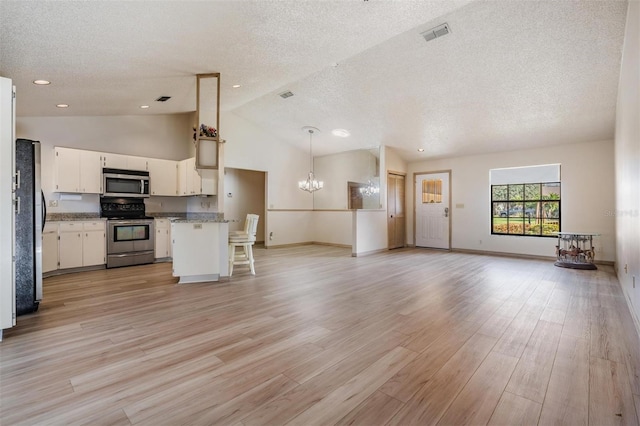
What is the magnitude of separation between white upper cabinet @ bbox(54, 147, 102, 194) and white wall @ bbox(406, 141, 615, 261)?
730 centimetres

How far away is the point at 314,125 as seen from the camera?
717 centimetres

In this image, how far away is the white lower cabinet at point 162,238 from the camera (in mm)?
5836

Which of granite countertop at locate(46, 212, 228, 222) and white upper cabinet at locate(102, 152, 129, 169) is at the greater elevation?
white upper cabinet at locate(102, 152, 129, 169)

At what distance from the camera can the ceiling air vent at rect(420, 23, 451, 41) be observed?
11.7 ft

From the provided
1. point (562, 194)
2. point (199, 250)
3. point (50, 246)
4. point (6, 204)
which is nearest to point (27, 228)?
point (6, 204)

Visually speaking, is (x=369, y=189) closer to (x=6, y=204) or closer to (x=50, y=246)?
(x=50, y=246)

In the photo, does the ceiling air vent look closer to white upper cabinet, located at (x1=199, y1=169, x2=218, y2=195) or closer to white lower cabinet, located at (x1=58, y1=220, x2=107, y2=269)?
white upper cabinet, located at (x1=199, y1=169, x2=218, y2=195)

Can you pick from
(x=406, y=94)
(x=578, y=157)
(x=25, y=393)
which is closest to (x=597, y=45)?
(x=406, y=94)

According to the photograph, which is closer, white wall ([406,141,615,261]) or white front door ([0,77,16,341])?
white front door ([0,77,16,341])

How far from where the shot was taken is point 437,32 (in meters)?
3.64

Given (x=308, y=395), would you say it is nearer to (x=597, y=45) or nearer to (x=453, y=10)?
(x=453, y=10)

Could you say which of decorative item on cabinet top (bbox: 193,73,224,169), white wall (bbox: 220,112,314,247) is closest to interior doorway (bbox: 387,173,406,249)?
white wall (bbox: 220,112,314,247)

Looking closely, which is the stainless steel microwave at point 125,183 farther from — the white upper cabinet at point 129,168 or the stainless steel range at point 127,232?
the stainless steel range at point 127,232

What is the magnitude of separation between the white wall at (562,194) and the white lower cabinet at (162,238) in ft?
20.4
